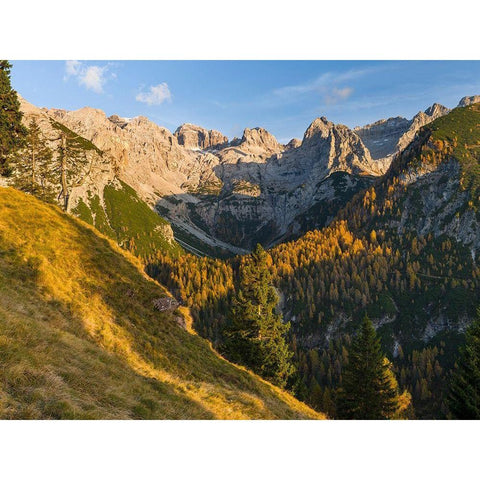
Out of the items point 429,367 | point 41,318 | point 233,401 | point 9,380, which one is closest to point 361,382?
point 233,401

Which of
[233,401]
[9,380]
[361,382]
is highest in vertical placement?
[9,380]

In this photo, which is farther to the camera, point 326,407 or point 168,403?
point 326,407

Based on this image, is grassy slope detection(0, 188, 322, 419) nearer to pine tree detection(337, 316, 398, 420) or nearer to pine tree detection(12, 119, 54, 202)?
pine tree detection(12, 119, 54, 202)

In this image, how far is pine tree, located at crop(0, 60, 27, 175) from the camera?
3923cm

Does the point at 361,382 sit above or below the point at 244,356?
below

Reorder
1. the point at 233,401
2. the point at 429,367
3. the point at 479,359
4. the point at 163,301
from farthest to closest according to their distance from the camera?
the point at 429,367
the point at 479,359
the point at 163,301
the point at 233,401

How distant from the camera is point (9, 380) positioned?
875 centimetres

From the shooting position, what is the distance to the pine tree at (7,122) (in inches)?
1545

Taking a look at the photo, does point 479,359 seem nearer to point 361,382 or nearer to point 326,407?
point 361,382

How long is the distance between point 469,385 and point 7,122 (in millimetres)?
63331

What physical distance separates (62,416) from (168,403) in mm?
5568

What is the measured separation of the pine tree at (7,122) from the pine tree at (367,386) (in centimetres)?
5384

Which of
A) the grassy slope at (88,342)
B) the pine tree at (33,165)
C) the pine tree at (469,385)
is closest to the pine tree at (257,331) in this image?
the grassy slope at (88,342)

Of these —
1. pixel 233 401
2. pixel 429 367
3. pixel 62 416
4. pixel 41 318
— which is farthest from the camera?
pixel 429 367
